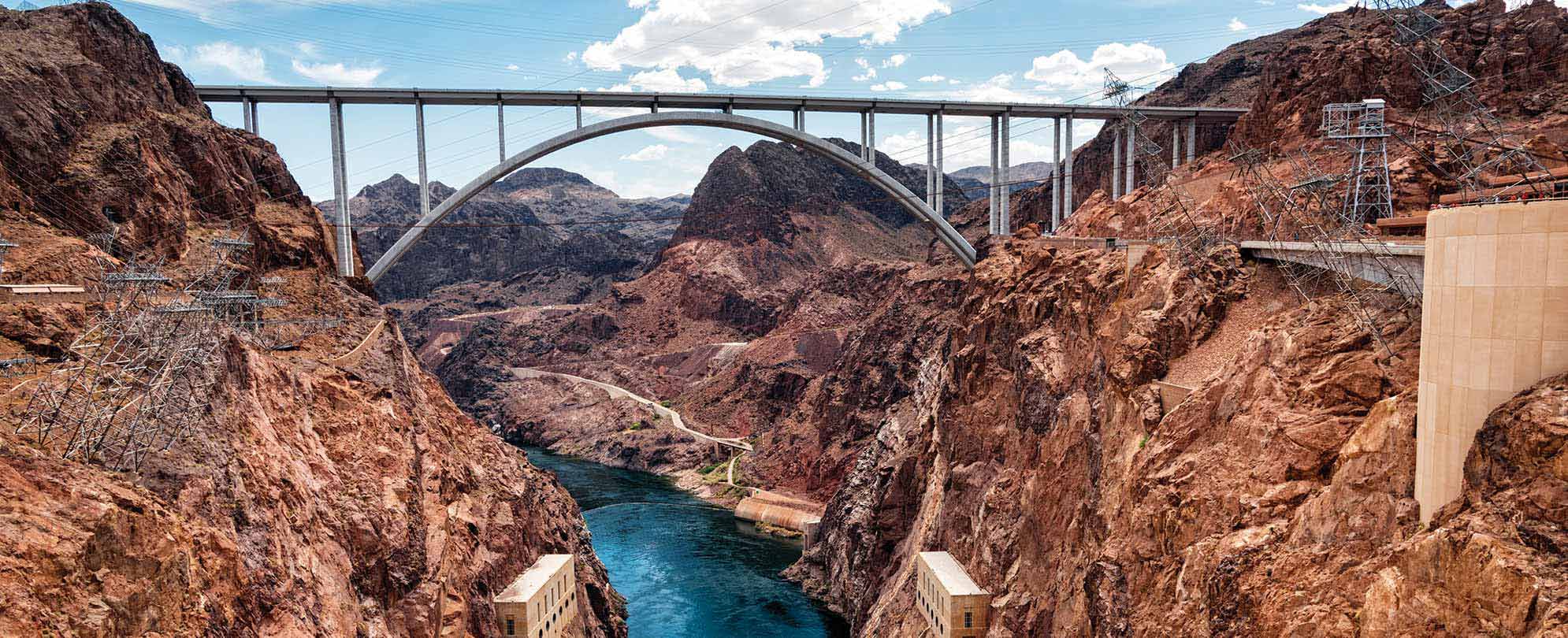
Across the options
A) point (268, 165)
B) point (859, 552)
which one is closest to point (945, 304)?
point (859, 552)

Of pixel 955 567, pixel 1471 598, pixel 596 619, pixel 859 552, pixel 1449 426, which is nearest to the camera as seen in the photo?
pixel 1471 598

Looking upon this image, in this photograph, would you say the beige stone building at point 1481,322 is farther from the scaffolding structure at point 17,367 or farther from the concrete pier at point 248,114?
the concrete pier at point 248,114

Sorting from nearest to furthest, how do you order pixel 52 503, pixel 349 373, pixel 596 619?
pixel 52 503, pixel 349 373, pixel 596 619

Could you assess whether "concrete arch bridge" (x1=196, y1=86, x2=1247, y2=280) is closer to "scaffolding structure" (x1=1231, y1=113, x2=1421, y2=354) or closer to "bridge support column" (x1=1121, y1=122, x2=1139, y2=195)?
"bridge support column" (x1=1121, y1=122, x2=1139, y2=195)

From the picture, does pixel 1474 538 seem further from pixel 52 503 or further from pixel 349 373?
pixel 349 373

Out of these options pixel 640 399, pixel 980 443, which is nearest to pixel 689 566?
pixel 980 443

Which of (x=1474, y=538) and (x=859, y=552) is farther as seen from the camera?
(x=859, y=552)

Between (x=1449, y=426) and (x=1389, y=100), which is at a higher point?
(x=1389, y=100)

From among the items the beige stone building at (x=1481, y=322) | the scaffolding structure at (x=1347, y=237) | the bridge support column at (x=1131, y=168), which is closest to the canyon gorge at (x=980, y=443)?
the beige stone building at (x=1481, y=322)
